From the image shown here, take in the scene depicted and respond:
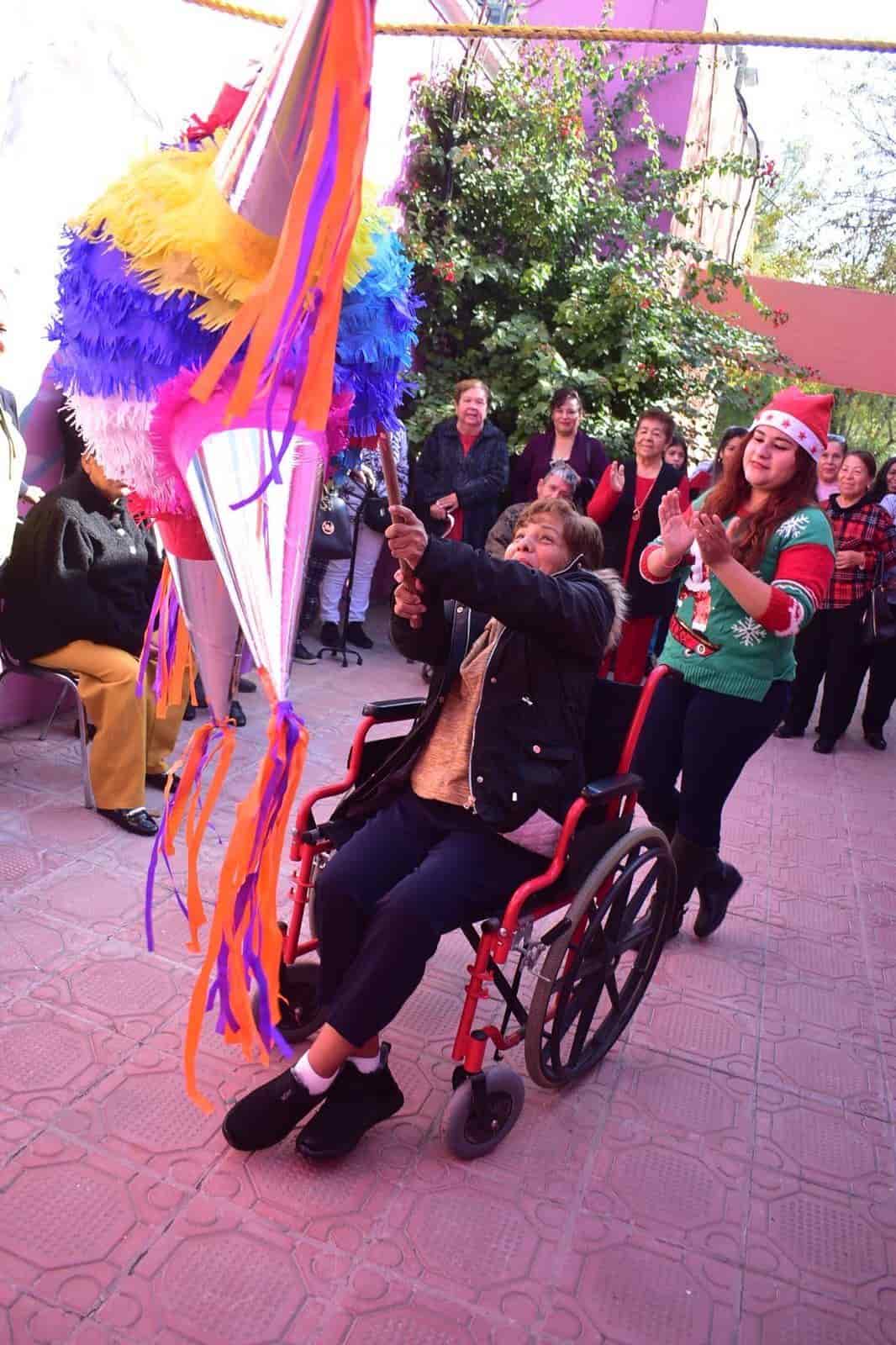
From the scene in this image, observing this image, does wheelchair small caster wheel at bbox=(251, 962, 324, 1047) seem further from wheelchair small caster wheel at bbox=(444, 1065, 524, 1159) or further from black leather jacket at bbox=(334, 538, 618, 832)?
black leather jacket at bbox=(334, 538, 618, 832)

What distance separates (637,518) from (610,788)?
136 inches

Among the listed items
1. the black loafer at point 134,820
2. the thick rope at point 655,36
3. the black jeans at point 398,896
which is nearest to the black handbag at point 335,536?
the black loafer at point 134,820

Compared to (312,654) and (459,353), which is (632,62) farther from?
(312,654)

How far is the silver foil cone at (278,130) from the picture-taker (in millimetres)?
1328

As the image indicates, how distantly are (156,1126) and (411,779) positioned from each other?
0.87 meters

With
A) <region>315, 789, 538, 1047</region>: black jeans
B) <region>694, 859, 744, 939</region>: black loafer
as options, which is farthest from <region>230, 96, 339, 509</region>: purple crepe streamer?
<region>694, 859, 744, 939</region>: black loafer

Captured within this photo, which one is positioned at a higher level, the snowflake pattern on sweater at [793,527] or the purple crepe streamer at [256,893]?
the snowflake pattern on sweater at [793,527]

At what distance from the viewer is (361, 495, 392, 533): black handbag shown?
5.96m

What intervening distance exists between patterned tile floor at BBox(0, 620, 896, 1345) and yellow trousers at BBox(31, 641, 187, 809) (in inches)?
10.5

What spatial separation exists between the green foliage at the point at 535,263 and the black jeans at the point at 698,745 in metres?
3.79

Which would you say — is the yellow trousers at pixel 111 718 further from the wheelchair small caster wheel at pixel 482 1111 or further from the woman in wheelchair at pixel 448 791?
the wheelchair small caster wheel at pixel 482 1111

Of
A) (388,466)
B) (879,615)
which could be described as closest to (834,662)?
(879,615)

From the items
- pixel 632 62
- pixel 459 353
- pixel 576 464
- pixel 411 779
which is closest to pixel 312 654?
pixel 576 464

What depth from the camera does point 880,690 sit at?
630cm
